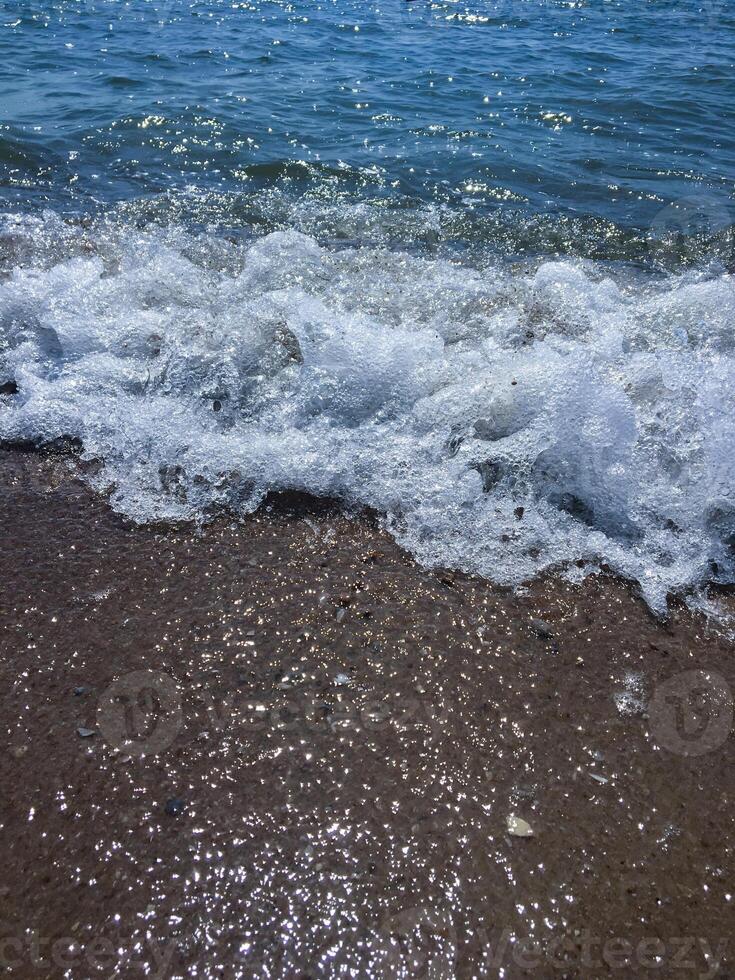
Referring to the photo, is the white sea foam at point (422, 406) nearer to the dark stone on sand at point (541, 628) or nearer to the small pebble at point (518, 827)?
the dark stone on sand at point (541, 628)

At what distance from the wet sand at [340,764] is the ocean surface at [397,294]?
27 cm

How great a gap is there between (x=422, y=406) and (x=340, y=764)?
1574mm

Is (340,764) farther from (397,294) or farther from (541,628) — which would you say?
(397,294)

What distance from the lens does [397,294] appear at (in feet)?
13.6

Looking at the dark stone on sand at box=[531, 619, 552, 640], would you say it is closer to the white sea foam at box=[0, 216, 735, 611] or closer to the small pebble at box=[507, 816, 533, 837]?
the white sea foam at box=[0, 216, 735, 611]

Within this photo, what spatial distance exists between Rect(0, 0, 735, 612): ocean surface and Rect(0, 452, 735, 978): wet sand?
27 centimetres

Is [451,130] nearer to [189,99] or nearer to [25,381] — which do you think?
[189,99]

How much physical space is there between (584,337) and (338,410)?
143cm

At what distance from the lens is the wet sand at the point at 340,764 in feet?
5.45

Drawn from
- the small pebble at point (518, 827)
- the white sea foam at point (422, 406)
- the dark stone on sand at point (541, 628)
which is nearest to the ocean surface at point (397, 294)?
the white sea foam at point (422, 406)

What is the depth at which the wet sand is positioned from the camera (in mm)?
1661

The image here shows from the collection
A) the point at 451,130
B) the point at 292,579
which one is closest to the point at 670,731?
the point at 292,579

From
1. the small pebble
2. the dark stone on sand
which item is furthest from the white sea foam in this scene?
the small pebble

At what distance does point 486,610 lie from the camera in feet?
7.95
